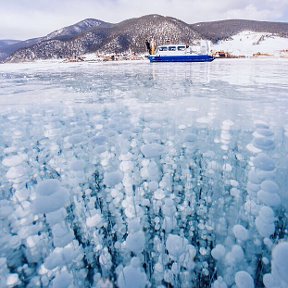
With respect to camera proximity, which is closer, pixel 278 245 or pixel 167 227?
pixel 278 245

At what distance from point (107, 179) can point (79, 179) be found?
0.38 metres

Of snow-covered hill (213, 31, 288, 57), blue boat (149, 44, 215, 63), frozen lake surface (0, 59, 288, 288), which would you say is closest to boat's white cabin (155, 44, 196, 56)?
blue boat (149, 44, 215, 63)

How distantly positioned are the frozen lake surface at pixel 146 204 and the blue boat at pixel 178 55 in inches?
1001

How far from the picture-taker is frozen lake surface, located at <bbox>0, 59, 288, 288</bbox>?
1640mm

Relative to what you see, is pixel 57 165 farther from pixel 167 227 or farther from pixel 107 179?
pixel 167 227

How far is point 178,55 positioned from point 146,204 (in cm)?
2854

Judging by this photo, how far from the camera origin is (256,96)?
6.96 m

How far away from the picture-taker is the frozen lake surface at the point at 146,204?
164 cm

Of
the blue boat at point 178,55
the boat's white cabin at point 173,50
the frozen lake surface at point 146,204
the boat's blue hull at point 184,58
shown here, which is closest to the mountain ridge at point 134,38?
the boat's white cabin at point 173,50

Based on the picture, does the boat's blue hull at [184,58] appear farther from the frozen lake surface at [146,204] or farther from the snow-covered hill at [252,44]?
the snow-covered hill at [252,44]

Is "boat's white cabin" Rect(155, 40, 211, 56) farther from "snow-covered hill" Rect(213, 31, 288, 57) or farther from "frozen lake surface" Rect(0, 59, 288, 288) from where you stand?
"snow-covered hill" Rect(213, 31, 288, 57)

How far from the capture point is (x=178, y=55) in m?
27.9

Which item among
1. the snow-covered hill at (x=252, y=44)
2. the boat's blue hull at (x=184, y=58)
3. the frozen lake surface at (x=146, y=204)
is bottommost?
the frozen lake surface at (x=146, y=204)

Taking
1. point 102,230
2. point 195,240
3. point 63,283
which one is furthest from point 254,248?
point 63,283
